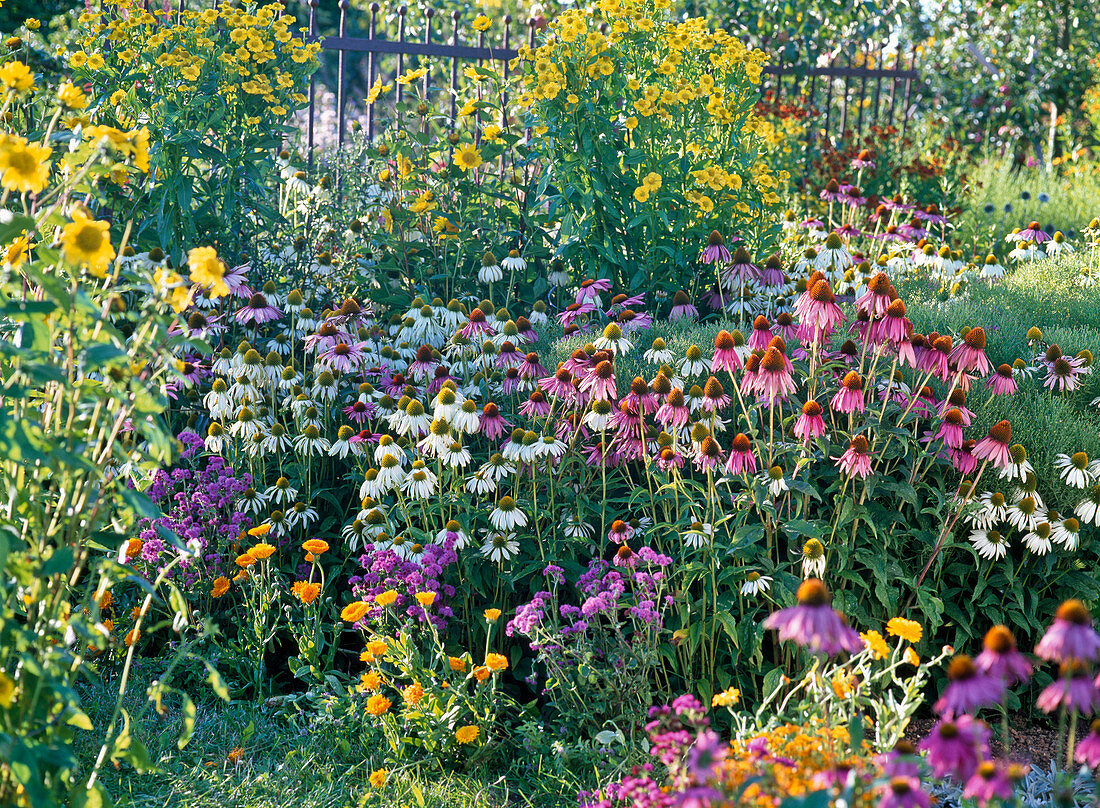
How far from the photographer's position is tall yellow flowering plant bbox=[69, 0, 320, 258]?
12.7 feet

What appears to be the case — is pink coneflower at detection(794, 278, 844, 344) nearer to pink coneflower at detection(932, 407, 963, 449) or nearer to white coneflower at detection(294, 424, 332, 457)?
pink coneflower at detection(932, 407, 963, 449)

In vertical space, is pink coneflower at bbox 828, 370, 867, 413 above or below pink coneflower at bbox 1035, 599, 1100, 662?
below

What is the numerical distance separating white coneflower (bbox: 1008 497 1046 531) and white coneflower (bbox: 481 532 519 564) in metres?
1.27

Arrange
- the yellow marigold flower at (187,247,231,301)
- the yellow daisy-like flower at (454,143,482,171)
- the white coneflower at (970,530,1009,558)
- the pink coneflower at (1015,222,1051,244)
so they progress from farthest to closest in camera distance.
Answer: the pink coneflower at (1015,222,1051,244) < the yellow daisy-like flower at (454,143,482,171) < the white coneflower at (970,530,1009,558) < the yellow marigold flower at (187,247,231,301)

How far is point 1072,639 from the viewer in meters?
1.17

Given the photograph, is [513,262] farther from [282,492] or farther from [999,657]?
[999,657]

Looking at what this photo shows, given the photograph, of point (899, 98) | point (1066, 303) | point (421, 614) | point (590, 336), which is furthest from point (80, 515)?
point (899, 98)

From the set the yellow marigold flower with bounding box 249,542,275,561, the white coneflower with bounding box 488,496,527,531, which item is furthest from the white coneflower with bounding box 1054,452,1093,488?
the yellow marigold flower with bounding box 249,542,275,561

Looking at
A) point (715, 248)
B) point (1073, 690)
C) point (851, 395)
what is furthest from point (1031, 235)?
point (1073, 690)

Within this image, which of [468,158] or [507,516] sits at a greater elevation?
A: [468,158]

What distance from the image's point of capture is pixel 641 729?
2365 mm

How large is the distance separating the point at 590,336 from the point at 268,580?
1295 mm

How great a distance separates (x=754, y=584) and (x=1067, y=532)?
80 cm

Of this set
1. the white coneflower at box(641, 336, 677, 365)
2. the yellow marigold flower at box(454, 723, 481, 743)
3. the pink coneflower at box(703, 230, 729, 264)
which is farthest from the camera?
the pink coneflower at box(703, 230, 729, 264)
